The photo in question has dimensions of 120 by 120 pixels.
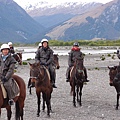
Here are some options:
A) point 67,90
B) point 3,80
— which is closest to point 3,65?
point 3,80

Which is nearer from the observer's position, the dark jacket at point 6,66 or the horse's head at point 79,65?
the dark jacket at point 6,66

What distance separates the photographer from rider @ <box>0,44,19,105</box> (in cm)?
1225

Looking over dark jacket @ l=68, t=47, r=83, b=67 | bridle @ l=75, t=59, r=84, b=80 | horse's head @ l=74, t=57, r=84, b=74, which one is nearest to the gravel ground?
bridle @ l=75, t=59, r=84, b=80

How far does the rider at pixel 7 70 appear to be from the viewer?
1225 cm

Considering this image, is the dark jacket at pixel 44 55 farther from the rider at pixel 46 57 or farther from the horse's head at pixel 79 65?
the horse's head at pixel 79 65

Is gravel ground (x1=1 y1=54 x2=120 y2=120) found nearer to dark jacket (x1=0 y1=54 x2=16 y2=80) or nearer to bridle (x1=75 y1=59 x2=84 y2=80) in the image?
bridle (x1=75 y1=59 x2=84 y2=80)

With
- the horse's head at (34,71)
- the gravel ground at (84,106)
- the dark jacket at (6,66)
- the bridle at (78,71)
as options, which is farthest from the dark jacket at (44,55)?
the dark jacket at (6,66)

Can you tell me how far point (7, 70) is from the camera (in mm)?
12406

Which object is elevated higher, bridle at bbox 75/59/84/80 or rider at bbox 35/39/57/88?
rider at bbox 35/39/57/88

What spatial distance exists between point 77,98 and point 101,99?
1573 millimetres

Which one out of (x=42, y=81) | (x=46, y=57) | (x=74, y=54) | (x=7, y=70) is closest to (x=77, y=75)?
(x=74, y=54)

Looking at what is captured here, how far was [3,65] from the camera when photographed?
1241 centimetres

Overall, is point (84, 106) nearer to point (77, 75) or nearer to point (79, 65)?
point (77, 75)

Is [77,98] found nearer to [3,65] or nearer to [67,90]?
[67,90]
